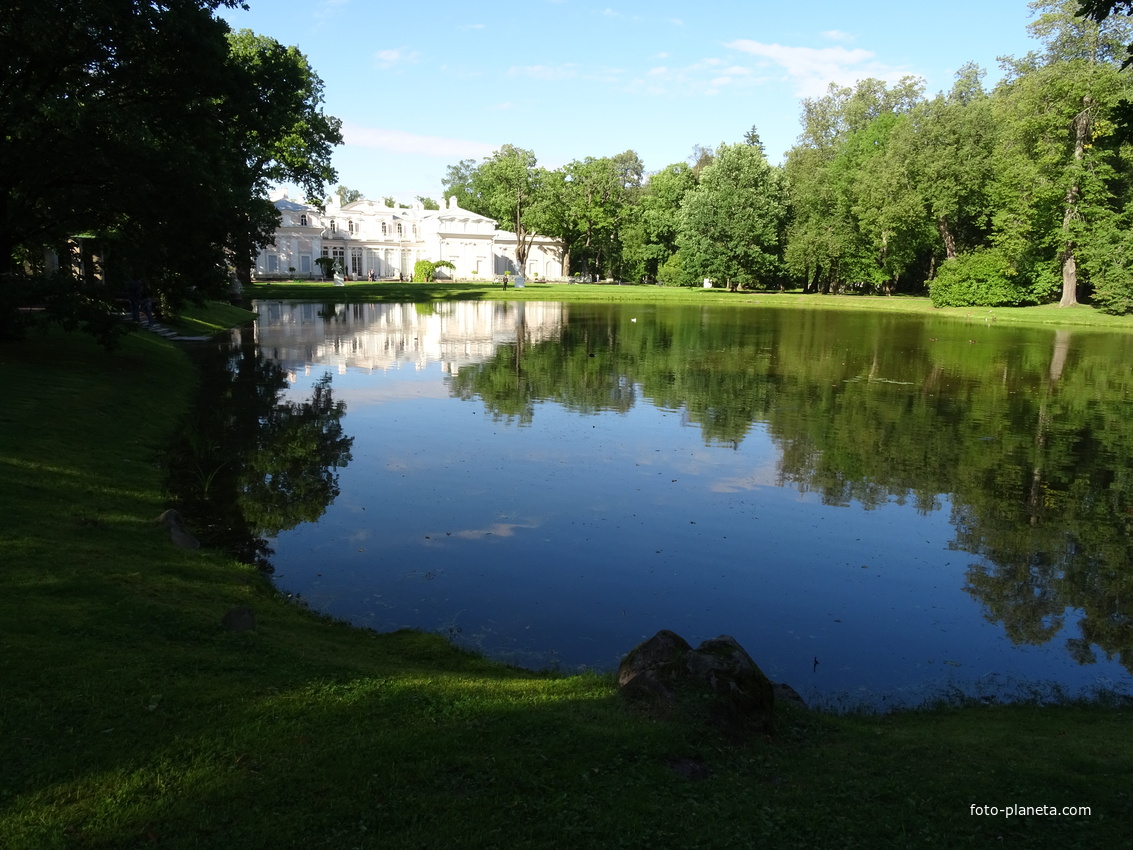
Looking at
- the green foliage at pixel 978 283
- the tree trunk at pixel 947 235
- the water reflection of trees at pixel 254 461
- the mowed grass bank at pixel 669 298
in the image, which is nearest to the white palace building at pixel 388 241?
the mowed grass bank at pixel 669 298

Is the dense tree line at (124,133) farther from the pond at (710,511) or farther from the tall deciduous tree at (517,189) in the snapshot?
the tall deciduous tree at (517,189)

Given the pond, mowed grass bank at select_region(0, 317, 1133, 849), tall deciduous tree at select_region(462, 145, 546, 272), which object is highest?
tall deciduous tree at select_region(462, 145, 546, 272)

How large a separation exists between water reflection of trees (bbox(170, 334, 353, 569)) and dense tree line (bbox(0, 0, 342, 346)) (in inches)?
141

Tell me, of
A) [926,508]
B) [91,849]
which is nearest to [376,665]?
[91,849]

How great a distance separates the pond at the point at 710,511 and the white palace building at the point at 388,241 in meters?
65.5

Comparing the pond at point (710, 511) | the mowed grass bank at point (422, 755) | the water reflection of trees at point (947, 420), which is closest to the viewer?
the mowed grass bank at point (422, 755)

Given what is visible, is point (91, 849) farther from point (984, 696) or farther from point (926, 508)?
point (926, 508)

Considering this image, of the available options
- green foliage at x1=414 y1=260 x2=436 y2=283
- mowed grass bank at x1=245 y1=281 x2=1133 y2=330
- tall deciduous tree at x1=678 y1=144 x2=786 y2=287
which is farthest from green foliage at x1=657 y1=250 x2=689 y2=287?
green foliage at x1=414 y1=260 x2=436 y2=283

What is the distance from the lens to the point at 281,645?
6.62 metres

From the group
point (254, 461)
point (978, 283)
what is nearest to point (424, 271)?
point (978, 283)

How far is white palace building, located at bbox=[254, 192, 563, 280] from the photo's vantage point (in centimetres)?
8712

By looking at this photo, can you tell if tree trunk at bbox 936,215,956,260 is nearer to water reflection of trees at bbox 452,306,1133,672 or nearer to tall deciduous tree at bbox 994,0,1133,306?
tall deciduous tree at bbox 994,0,1133,306

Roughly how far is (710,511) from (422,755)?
26.0ft

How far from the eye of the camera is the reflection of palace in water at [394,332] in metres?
28.3
